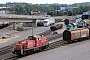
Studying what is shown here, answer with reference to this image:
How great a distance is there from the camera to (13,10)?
17925cm

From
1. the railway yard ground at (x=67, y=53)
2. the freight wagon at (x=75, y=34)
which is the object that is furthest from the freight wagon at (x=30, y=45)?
the freight wagon at (x=75, y=34)

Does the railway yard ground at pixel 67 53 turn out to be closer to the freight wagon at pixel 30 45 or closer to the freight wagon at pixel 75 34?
the freight wagon at pixel 30 45

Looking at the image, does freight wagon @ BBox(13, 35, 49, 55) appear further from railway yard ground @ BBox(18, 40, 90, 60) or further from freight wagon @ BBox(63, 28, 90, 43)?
freight wagon @ BBox(63, 28, 90, 43)

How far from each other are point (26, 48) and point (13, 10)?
147 meters

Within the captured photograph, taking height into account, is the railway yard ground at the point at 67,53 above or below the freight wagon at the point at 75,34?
below

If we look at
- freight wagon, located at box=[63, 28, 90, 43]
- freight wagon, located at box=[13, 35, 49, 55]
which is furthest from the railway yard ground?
freight wagon, located at box=[63, 28, 90, 43]

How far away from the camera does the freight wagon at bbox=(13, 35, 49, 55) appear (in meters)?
33.6

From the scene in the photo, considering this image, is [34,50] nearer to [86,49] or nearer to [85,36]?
[86,49]

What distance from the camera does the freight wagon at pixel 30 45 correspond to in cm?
3359

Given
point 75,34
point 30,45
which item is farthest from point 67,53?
point 75,34

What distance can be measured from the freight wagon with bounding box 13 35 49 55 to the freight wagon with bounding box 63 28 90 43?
786 centimetres

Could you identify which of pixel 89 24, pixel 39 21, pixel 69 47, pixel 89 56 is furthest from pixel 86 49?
pixel 39 21

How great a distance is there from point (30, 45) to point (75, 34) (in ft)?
46.6

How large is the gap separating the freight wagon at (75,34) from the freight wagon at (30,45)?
25.8ft
